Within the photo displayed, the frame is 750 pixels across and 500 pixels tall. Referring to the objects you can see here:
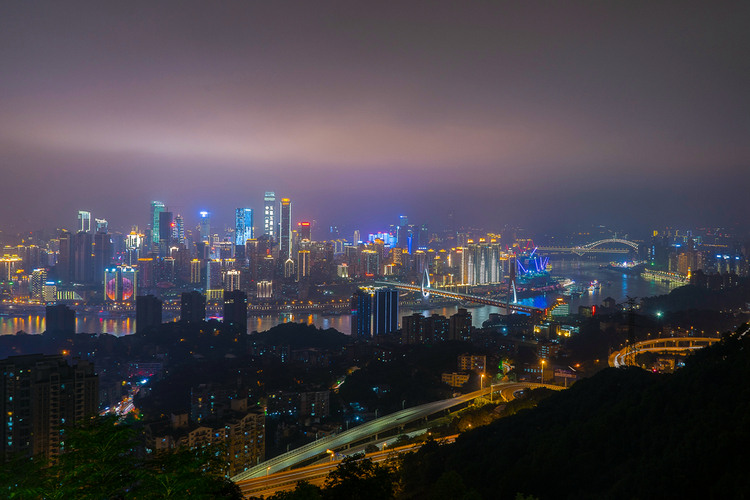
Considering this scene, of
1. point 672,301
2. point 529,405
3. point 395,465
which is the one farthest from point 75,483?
point 672,301

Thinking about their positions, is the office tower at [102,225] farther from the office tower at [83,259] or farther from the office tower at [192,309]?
the office tower at [192,309]

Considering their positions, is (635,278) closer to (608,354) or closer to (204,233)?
(608,354)

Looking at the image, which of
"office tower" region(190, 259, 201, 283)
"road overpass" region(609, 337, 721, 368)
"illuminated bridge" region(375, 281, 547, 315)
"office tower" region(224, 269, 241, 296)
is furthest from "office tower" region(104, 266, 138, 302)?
"road overpass" region(609, 337, 721, 368)

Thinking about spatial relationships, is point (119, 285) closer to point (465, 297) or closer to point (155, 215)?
point (155, 215)

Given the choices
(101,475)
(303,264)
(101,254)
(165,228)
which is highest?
(165,228)

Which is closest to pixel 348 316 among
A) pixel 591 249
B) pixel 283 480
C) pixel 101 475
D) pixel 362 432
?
pixel 362 432

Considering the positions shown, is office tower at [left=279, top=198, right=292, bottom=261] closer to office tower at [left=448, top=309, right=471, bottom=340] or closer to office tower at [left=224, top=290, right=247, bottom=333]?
office tower at [left=224, top=290, right=247, bottom=333]

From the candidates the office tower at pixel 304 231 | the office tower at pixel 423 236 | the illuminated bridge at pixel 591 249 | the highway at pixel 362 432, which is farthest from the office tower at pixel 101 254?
the illuminated bridge at pixel 591 249
